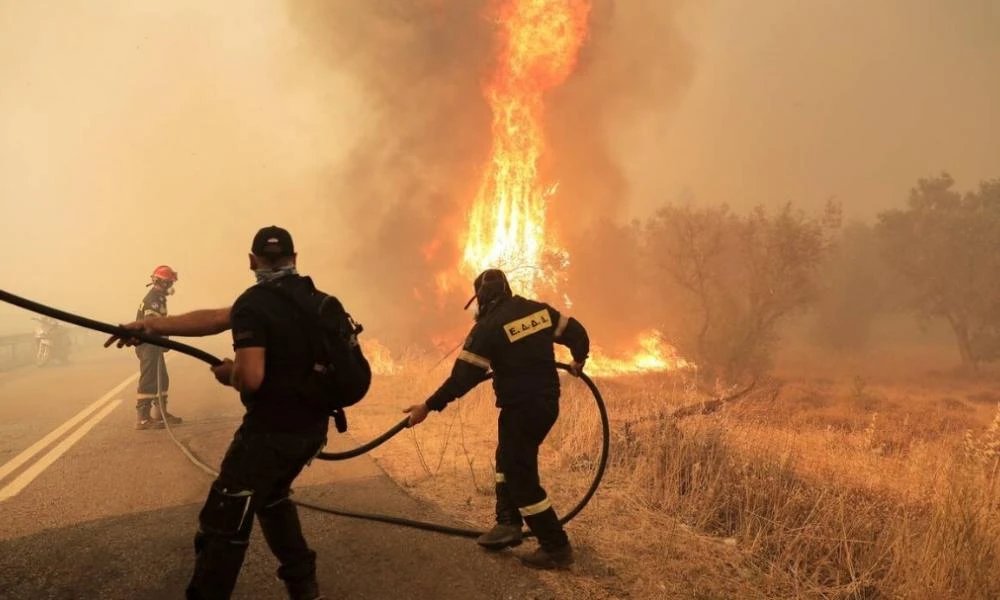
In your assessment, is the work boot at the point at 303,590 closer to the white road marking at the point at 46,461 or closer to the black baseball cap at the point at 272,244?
the black baseball cap at the point at 272,244

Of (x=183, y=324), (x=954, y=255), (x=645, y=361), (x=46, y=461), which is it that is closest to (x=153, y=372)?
(x=46, y=461)

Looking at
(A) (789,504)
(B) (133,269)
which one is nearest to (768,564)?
(A) (789,504)

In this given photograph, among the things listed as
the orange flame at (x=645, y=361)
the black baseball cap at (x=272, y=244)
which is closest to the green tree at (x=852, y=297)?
the orange flame at (x=645, y=361)

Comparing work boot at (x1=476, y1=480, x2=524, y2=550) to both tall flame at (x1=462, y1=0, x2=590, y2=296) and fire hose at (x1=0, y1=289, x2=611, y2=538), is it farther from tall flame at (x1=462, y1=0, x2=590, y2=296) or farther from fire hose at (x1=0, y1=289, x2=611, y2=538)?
tall flame at (x1=462, y1=0, x2=590, y2=296)

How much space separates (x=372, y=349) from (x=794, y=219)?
19987 millimetres

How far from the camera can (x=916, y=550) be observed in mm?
3828

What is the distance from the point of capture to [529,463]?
4090 millimetres

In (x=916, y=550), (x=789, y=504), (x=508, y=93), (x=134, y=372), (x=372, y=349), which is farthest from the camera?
(x=508, y=93)

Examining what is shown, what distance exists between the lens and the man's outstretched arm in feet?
10.2

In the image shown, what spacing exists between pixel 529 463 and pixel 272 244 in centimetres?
237

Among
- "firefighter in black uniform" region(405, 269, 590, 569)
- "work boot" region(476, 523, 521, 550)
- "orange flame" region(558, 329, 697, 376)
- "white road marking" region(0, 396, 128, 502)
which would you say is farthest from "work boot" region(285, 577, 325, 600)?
"orange flame" region(558, 329, 697, 376)

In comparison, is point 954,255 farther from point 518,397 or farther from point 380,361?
point 518,397

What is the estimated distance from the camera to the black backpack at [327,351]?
3.03 m

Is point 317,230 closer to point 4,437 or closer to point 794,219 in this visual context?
point 794,219
